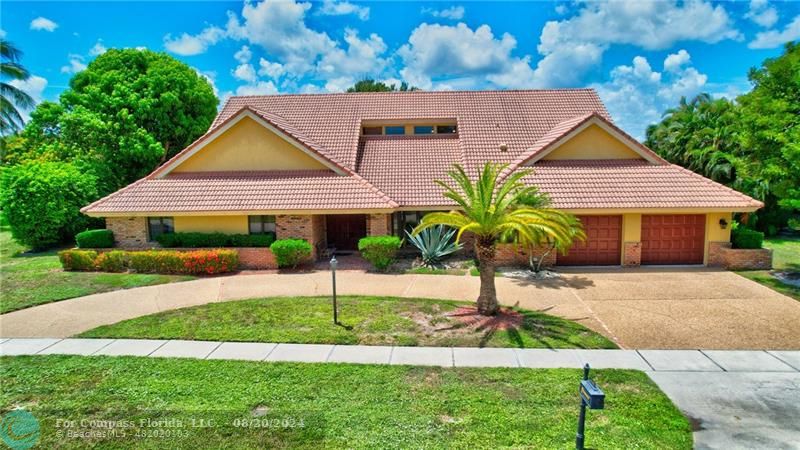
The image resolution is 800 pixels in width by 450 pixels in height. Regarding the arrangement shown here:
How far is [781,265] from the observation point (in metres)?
16.9

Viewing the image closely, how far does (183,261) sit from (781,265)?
73.0ft

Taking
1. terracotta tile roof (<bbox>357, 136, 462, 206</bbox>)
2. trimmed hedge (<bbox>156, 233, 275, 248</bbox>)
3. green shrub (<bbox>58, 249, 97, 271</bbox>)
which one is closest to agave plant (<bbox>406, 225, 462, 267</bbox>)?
terracotta tile roof (<bbox>357, 136, 462, 206</bbox>)

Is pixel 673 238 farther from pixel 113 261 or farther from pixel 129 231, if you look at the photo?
pixel 129 231

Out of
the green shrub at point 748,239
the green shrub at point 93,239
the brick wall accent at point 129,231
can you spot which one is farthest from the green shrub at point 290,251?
the green shrub at point 748,239

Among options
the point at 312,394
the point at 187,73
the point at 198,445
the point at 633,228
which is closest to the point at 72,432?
the point at 198,445

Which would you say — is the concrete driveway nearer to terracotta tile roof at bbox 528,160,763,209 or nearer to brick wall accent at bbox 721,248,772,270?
brick wall accent at bbox 721,248,772,270

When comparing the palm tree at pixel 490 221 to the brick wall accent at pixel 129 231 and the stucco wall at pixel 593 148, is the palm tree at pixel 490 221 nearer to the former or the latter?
the stucco wall at pixel 593 148

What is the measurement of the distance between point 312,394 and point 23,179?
2029cm

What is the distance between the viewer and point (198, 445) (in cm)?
620

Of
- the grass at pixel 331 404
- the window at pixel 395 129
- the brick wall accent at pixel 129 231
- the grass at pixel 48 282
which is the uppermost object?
the window at pixel 395 129

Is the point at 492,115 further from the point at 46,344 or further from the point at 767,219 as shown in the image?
the point at 46,344

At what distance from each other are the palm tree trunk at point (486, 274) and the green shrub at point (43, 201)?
2007cm

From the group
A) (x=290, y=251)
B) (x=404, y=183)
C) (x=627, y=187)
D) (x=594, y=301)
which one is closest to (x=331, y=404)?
(x=594, y=301)

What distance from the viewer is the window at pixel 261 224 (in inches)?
710
